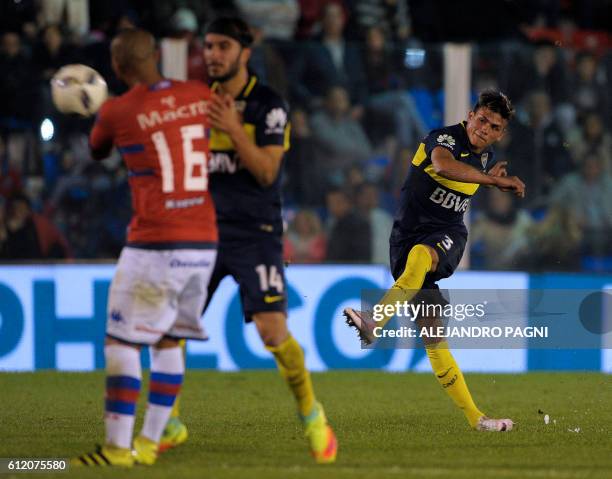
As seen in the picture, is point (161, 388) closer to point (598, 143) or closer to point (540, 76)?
point (540, 76)

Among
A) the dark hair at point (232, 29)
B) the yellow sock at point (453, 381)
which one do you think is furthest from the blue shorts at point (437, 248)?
the dark hair at point (232, 29)

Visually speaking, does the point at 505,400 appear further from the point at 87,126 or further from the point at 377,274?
the point at 87,126

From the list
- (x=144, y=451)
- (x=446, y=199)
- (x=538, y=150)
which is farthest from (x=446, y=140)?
(x=538, y=150)

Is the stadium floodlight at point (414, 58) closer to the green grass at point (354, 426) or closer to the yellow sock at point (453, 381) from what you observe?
the green grass at point (354, 426)

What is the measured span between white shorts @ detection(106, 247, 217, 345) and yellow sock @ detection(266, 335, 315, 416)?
0.65m

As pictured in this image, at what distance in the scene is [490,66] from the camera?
1259 centimetres

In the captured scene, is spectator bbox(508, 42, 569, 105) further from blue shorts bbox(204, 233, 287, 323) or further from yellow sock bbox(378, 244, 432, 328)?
blue shorts bbox(204, 233, 287, 323)

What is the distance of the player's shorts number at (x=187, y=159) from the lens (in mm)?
6023

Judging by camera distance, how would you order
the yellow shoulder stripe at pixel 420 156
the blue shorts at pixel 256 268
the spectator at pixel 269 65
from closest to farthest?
the blue shorts at pixel 256 268
the yellow shoulder stripe at pixel 420 156
the spectator at pixel 269 65

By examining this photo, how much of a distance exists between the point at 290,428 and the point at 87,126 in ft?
16.6

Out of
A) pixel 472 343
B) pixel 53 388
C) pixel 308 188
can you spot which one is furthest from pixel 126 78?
pixel 308 188

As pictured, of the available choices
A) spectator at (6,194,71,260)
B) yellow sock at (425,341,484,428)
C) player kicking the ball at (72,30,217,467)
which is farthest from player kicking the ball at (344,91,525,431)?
spectator at (6,194,71,260)

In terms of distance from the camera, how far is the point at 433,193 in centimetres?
838

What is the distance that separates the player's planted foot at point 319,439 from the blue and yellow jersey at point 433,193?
2318 millimetres
